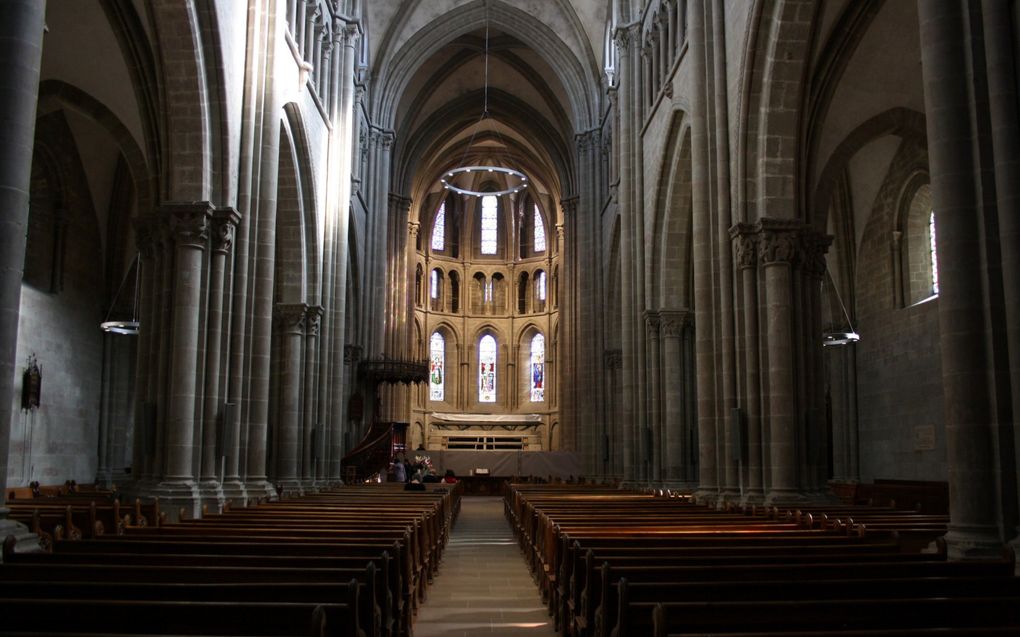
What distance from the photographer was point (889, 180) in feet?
84.1

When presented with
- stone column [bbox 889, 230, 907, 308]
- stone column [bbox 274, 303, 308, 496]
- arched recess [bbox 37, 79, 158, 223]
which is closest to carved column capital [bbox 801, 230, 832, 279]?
stone column [bbox 889, 230, 907, 308]

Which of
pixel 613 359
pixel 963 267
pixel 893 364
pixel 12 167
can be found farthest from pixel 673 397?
pixel 12 167

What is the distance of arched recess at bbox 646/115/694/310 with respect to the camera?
77.6ft

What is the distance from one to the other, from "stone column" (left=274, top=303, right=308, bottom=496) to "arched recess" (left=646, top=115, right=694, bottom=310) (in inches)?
360

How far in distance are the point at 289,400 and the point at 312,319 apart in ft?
7.56

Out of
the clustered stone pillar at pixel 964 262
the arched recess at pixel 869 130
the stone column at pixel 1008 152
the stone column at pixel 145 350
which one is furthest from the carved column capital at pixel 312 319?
the stone column at pixel 1008 152

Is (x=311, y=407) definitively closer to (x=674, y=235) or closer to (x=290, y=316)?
(x=290, y=316)

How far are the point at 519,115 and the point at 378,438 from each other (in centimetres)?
2047

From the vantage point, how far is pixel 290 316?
23125 millimetres

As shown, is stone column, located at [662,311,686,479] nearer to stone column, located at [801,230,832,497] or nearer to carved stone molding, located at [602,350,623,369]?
stone column, located at [801,230,832,497]

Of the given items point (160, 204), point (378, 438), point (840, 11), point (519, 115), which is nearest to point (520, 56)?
point (519, 115)

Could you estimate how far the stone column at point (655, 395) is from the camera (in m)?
24.8

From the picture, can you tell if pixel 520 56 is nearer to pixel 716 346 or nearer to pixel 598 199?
pixel 598 199

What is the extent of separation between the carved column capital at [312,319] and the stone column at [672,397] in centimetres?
883
